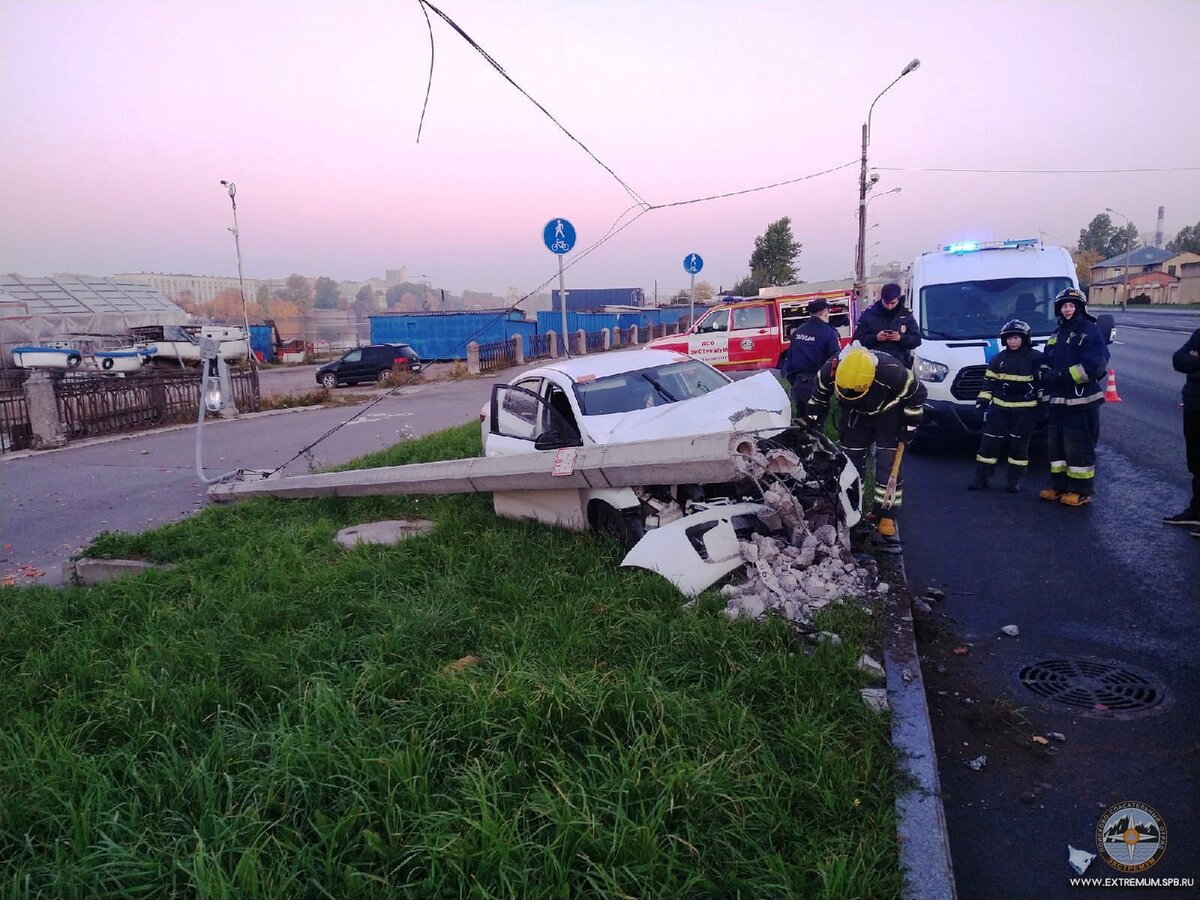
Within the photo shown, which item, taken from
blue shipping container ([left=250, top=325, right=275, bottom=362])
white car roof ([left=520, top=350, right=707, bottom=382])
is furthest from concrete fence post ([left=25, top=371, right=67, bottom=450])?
blue shipping container ([left=250, top=325, right=275, bottom=362])

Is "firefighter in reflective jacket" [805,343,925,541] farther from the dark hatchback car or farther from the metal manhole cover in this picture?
the dark hatchback car

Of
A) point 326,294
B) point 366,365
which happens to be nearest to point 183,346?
point 366,365

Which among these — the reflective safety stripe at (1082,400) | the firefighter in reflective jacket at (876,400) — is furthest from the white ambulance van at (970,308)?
the firefighter in reflective jacket at (876,400)

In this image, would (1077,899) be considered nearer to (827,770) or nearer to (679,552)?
(827,770)

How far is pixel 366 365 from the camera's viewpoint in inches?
963

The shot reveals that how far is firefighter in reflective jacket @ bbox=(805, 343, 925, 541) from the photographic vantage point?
5504 millimetres

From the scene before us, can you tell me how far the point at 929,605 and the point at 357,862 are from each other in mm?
3607

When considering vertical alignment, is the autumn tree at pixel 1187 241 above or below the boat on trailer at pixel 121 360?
above

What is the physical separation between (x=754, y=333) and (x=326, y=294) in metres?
98.4

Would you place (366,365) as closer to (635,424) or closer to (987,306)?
(987,306)

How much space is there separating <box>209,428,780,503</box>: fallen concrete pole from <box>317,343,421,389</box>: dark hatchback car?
1760 centimetres

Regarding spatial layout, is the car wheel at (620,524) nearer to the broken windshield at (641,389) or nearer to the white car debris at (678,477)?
the white car debris at (678,477)

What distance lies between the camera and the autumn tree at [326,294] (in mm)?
100062
